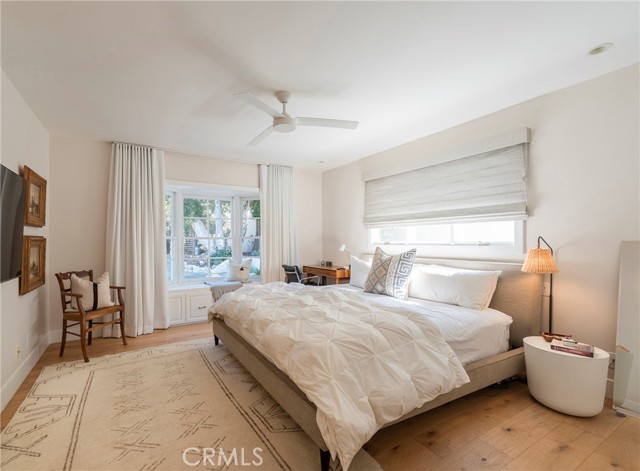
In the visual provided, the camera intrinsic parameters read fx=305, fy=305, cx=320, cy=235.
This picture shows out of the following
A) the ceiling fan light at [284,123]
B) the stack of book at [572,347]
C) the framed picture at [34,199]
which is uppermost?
the ceiling fan light at [284,123]

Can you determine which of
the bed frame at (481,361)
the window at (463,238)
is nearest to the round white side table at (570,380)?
the bed frame at (481,361)

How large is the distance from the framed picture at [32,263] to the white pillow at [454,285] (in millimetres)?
3805

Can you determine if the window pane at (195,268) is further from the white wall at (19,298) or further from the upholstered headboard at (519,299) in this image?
the upholstered headboard at (519,299)

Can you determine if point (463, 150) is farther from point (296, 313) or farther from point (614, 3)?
point (296, 313)

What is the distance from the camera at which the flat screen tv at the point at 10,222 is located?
2.22 m

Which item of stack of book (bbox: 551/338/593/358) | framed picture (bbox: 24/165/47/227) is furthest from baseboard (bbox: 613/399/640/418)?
framed picture (bbox: 24/165/47/227)

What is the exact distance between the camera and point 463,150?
340cm

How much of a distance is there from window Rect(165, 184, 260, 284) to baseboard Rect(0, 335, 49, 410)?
1819mm

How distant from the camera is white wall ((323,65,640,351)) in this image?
2.36 m

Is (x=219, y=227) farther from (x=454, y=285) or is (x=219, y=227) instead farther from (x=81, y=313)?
(x=454, y=285)

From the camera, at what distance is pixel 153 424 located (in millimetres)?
2119

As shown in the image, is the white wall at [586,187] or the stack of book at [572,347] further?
the white wall at [586,187]

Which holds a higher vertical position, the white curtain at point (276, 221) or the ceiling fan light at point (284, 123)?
the ceiling fan light at point (284, 123)

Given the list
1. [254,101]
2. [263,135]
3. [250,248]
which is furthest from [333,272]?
[254,101]
